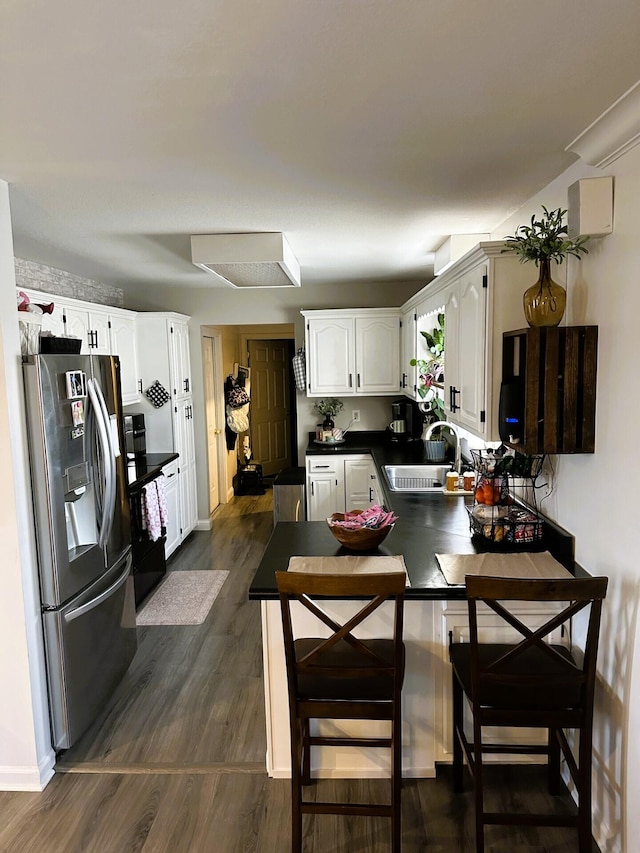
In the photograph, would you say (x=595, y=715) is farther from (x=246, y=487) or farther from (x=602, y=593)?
(x=246, y=487)

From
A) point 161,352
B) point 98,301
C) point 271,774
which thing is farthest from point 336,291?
point 271,774

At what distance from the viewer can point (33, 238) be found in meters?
3.21

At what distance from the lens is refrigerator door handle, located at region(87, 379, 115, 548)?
107 inches

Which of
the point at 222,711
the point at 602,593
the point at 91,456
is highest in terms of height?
the point at 91,456

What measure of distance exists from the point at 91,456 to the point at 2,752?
4.31 ft

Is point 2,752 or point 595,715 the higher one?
point 595,715

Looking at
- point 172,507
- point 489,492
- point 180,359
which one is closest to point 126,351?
point 180,359

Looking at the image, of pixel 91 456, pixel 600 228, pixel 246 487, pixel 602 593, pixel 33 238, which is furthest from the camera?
pixel 246 487

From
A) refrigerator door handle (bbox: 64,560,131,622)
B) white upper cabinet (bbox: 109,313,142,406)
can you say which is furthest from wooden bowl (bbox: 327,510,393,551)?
white upper cabinet (bbox: 109,313,142,406)

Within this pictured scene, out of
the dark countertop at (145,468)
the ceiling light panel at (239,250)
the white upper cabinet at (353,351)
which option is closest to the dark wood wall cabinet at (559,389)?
the ceiling light panel at (239,250)

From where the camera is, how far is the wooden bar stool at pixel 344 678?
1826 millimetres

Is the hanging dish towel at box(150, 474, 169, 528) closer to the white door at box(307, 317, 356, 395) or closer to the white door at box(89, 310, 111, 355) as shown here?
the white door at box(89, 310, 111, 355)

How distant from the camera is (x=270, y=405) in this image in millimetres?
8289

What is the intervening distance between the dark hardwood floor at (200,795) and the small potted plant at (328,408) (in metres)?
3.02
